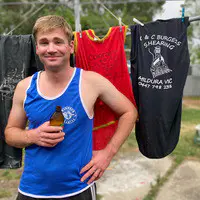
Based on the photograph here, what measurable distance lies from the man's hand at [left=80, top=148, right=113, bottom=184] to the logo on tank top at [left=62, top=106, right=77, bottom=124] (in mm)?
345

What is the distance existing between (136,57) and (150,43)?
173 millimetres

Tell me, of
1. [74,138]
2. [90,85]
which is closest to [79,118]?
[74,138]

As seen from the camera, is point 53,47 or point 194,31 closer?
point 53,47

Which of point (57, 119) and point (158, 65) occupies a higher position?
point (158, 65)

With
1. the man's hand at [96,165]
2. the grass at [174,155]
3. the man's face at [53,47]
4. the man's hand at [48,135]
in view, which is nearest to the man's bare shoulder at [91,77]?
the man's face at [53,47]

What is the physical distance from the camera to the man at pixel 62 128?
1.60 meters

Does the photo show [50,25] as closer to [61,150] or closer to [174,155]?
[61,150]

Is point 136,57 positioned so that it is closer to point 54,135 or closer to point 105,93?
point 105,93

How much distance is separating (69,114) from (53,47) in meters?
0.46

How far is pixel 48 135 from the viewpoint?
4.97 feet

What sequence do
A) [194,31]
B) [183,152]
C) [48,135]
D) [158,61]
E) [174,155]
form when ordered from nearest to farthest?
[48,135]
[158,61]
[174,155]
[183,152]
[194,31]

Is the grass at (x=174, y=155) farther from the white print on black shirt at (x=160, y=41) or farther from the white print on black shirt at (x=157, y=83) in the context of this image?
the white print on black shirt at (x=160, y=41)

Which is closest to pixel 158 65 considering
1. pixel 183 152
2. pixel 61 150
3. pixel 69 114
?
pixel 69 114

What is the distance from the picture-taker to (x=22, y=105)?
178 cm
